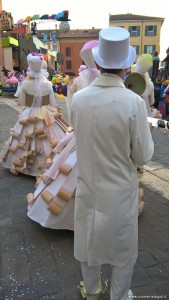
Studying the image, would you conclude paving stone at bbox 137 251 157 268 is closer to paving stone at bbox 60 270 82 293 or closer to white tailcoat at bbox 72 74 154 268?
paving stone at bbox 60 270 82 293

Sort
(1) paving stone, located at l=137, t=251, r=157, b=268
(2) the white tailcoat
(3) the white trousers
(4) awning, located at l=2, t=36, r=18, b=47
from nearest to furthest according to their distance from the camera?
(2) the white tailcoat, (3) the white trousers, (1) paving stone, located at l=137, t=251, r=157, b=268, (4) awning, located at l=2, t=36, r=18, b=47

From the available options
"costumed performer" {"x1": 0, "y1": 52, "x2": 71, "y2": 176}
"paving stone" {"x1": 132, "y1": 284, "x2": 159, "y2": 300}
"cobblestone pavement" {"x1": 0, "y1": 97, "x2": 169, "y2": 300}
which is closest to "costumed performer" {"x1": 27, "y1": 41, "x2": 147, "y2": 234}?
"cobblestone pavement" {"x1": 0, "y1": 97, "x2": 169, "y2": 300}

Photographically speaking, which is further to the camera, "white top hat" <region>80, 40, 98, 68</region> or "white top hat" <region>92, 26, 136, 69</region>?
"white top hat" <region>80, 40, 98, 68</region>

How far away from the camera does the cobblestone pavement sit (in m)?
2.33

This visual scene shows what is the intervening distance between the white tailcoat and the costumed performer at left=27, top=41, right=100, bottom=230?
3.04ft

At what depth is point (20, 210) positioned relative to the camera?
142 inches

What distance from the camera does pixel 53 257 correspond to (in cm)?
273

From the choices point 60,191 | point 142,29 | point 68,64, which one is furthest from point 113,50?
point 68,64

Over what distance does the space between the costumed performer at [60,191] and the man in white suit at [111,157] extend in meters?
0.91

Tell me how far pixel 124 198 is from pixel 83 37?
54293 millimetres

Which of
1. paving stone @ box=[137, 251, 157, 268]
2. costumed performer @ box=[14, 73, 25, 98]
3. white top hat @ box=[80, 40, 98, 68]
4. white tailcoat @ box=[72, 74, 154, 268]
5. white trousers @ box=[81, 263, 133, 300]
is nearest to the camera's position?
white tailcoat @ box=[72, 74, 154, 268]

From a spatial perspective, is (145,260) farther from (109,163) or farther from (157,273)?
(109,163)

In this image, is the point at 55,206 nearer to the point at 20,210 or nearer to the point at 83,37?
the point at 20,210

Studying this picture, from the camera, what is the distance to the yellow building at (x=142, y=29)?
4675cm
